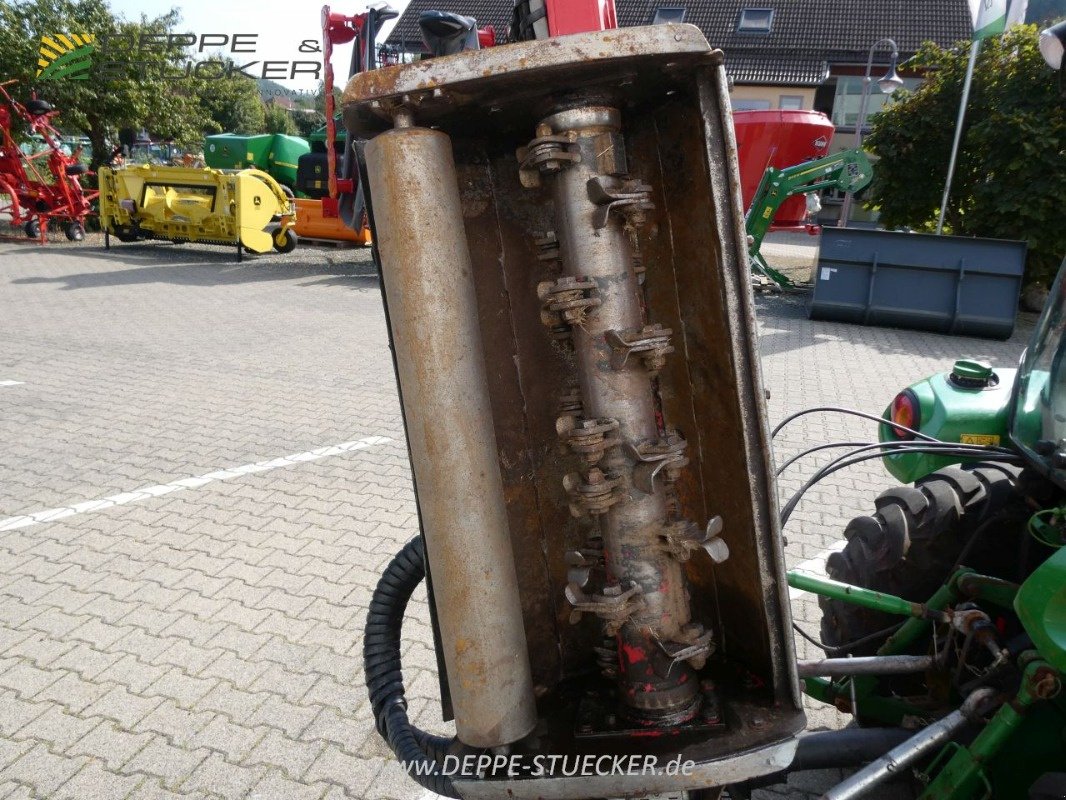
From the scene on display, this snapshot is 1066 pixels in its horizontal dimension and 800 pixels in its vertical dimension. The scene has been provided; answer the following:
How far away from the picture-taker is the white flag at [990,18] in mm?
10656

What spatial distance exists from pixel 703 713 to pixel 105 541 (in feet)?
12.5

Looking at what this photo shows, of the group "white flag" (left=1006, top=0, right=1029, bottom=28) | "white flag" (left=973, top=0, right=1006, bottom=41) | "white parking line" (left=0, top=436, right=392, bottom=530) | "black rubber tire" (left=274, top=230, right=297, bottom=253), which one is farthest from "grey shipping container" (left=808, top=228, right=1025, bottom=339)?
"black rubber tire" (left=274, top=230, right=297, bottom=253)

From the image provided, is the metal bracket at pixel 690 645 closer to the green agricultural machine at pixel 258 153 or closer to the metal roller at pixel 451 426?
the metal roller at pixel 451 426

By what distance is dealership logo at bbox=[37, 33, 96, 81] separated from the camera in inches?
671

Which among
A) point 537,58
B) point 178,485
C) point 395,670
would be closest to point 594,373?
point 537,58

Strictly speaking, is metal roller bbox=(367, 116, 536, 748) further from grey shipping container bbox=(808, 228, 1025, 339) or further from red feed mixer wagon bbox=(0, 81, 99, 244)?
red feed mixer wagon bbox=(0, 81, 99, 244)

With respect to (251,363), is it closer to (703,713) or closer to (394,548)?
(394,548)

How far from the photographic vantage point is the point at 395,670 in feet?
6.02

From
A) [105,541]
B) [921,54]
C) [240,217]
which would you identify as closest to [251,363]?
[105,541]

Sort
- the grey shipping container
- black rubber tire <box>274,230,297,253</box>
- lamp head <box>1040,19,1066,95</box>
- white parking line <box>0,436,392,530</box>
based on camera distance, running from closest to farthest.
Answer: lamp head <box>1040,19,1066,95</box>, white parking line <box>0,436,392,530</box>, the grey shipping container, black rubber tire <box>274,230,297,253</box>

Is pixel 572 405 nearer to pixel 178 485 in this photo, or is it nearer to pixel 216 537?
pixel 216 537

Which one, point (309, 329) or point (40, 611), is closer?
point (40, 611)

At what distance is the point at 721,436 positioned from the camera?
143 centimetres

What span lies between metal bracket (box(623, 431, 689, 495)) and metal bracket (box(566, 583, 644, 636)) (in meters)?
0.17
